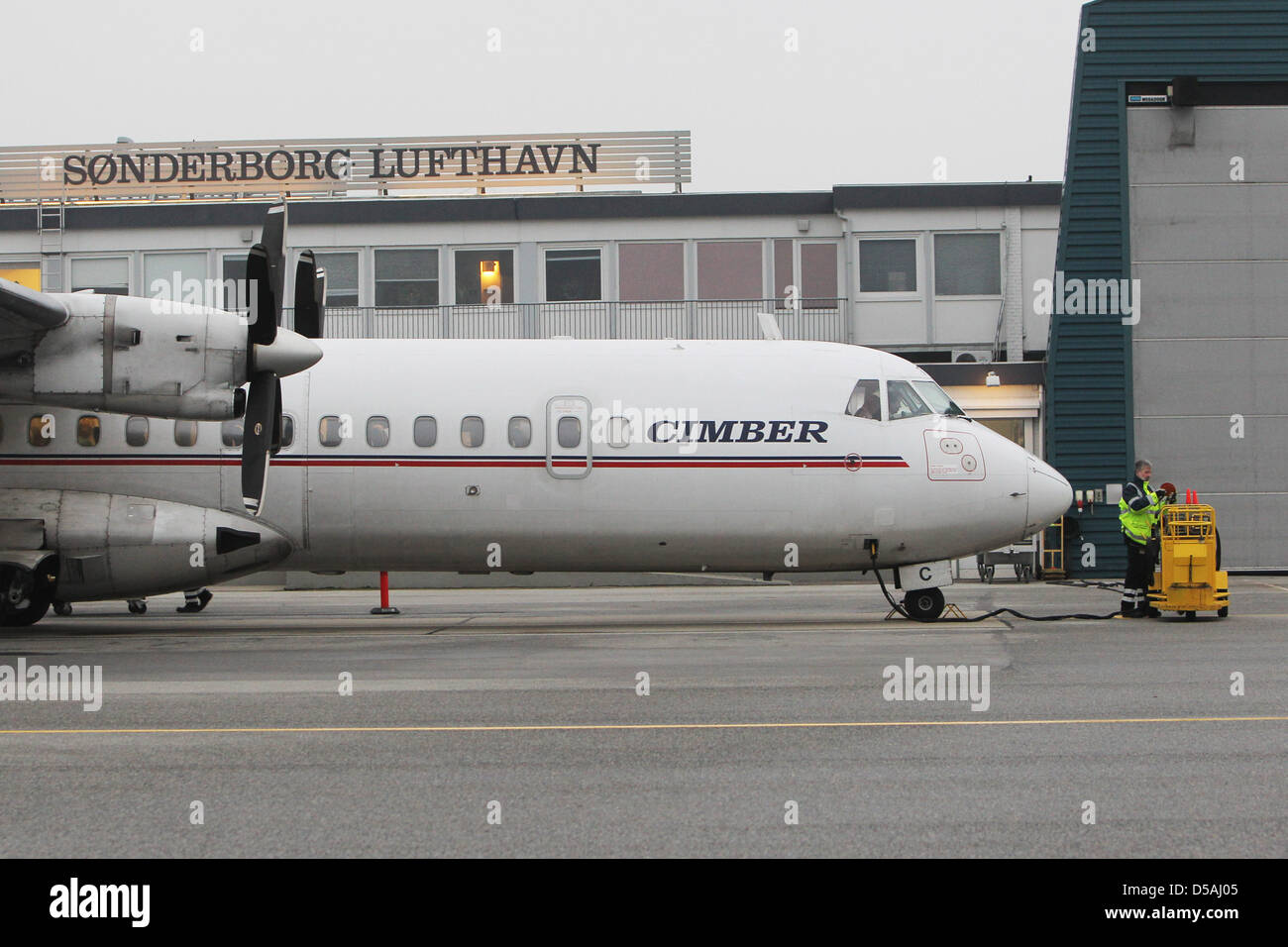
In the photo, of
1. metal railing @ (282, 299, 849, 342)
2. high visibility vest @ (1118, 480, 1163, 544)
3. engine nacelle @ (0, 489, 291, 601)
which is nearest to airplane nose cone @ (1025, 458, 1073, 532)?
high visibility vest @ (1118, 480, 1163, 544)

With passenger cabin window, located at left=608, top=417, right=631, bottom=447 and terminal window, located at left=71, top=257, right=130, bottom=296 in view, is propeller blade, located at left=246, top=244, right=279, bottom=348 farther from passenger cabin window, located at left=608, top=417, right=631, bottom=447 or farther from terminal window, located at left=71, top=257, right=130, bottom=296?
terminal window, located at left=71, top=257, right=130, bottom=296

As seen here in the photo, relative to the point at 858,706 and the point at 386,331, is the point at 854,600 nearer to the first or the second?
the point at 858,706

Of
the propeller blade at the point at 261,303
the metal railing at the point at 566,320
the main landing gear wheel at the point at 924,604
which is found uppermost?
the metal railing at the point at 566,320

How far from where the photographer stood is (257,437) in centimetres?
1470

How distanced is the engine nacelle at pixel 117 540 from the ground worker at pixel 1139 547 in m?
11.1

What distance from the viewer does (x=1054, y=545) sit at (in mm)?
26422

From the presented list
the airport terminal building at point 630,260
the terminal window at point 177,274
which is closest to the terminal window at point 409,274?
the airport terminal building at point 630,260

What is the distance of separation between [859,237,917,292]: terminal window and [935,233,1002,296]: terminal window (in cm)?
60

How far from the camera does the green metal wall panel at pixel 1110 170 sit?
26.4 metres

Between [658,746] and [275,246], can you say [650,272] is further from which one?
[658,746]

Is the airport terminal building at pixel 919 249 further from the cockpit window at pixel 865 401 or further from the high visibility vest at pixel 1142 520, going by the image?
the cockpit window at pixel 865 401

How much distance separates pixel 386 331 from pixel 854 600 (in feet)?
47.7

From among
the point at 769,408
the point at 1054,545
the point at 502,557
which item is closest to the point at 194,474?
the point at 502,557

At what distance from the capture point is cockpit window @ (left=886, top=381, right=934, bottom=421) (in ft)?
54.2
